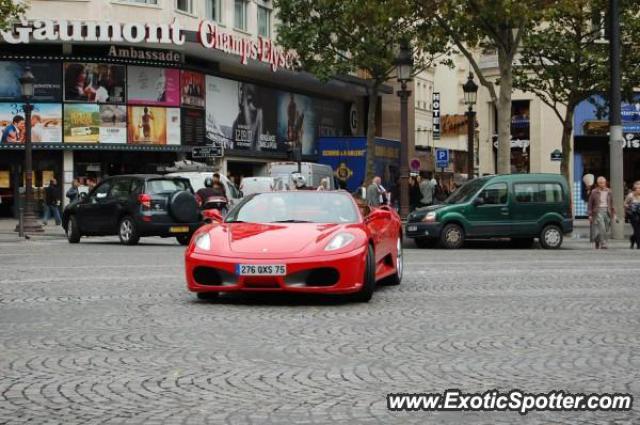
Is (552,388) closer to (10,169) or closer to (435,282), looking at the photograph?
(435,282)

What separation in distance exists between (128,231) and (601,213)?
1067cm

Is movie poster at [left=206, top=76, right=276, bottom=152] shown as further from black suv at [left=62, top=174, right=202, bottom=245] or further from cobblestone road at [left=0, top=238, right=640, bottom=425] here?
cobblestone road at [left=0, top=238, right=640, bottom=425]

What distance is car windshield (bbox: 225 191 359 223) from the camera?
12320 mm

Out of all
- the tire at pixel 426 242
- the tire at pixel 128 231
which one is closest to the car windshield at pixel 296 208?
the tire at pixel 128 231

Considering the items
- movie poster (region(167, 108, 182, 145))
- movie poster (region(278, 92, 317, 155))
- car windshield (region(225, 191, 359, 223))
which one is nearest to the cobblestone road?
car windshield (region(225, 191, 359, 223))

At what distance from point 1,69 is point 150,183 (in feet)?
63.1

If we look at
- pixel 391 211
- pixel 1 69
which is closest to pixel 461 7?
pixel 391 211

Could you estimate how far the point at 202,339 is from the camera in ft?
28.9

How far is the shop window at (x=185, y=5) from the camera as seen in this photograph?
45375mm

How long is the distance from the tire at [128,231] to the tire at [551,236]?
30.0ft

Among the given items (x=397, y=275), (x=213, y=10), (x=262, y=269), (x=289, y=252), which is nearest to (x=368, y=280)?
(x=289, y=252)

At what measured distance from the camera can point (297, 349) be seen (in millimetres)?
8281

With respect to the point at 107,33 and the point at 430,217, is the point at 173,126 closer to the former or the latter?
the point at 107,33

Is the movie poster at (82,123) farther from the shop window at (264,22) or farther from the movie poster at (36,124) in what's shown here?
the shop window at (264,22)
